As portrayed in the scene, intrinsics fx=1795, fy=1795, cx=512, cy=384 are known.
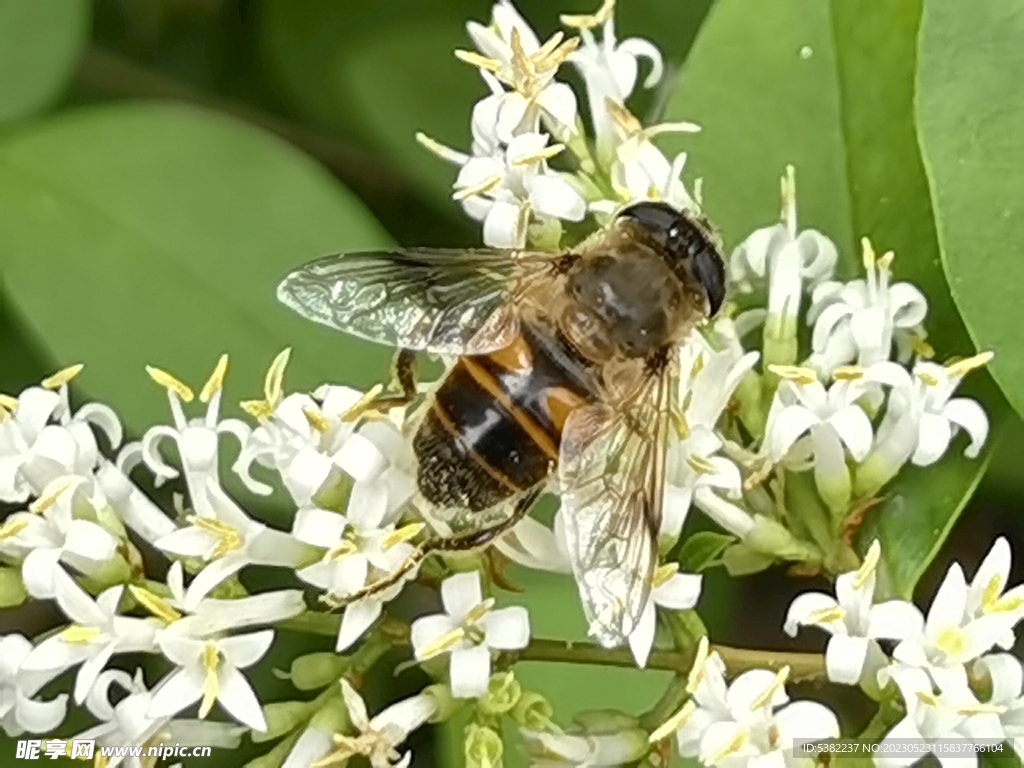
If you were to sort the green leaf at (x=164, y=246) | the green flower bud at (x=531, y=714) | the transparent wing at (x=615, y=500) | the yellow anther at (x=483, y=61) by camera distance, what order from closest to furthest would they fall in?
the transparent wing at (x=615, y=500) → the green flower bud at (x=531, y=714) → the yellow anther at (x=483, y=61) → the green leaf at (x=164, y=246)

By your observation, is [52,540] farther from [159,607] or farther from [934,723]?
[934,723]

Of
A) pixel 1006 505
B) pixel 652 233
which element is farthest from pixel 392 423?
pixel 1006 505

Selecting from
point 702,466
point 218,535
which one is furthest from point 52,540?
point 702,466

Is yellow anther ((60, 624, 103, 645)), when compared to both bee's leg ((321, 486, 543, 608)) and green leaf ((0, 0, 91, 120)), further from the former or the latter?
green leaf ((0, 0, 91, 120))

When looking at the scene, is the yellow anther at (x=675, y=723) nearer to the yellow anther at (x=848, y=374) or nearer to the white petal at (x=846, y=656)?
the white petal at (x=846, y=656)

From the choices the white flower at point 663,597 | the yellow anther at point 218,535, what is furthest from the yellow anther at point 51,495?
the white flower at point 663,597

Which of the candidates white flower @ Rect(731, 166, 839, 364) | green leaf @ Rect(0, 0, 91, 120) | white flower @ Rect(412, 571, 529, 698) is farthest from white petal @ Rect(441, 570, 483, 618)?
green leaf @ Rect(0, 0, 91, 120)
